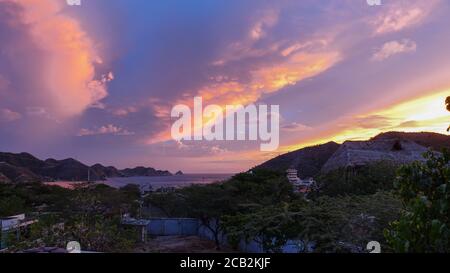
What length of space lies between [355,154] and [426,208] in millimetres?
16606

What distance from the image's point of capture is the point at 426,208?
1.90 meters

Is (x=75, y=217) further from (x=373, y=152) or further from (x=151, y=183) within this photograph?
(x=151, y=183)

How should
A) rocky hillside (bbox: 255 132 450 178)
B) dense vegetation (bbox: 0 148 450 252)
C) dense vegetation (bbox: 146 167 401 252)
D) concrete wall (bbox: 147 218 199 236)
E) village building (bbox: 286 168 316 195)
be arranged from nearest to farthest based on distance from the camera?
dense vegetation (bbox: 0 148 450 252) → dense vegetation (bbox: 146 167 401 252) → village building (bbox: 286 168 316 195) → concrete wall (bbox: 147 218 199 236) → rocky hillside (bbox: 255 132 450 178)

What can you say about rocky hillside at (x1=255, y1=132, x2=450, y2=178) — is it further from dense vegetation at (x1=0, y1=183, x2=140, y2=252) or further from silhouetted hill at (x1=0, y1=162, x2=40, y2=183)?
silhouetted hill at (x1=0, y1=162, x2=40, y2=183)

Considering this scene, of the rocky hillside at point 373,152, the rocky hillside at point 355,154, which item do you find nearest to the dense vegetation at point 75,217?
the rocky hillside at point 355,154

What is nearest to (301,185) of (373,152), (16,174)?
(373,152)

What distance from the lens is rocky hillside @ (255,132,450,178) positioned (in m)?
17.5

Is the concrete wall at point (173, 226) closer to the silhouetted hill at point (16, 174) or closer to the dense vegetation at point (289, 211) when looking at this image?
the dense vegetation at point (289, 211)

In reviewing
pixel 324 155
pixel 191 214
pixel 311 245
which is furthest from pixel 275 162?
pixel 311 245

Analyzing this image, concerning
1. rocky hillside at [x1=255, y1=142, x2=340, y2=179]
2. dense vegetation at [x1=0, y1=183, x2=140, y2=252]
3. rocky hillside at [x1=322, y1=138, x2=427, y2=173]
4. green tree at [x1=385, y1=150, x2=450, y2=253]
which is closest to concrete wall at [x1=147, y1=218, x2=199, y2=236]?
dense vegetation at [x1=0, y1=183, x2=140, y2=252]

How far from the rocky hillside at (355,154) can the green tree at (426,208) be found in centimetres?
1475

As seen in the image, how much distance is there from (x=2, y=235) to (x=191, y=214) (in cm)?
808

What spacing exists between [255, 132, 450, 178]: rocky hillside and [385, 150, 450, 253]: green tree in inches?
581
